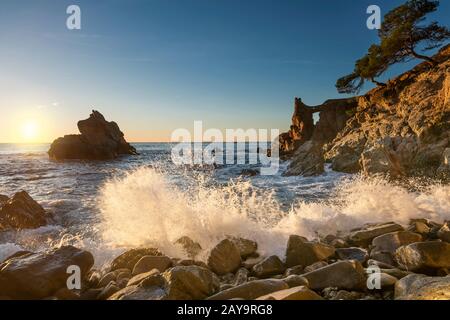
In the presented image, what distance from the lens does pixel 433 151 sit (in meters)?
17.2

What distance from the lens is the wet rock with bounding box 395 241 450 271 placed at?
5.02 metres

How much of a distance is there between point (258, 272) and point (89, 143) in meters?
60.5

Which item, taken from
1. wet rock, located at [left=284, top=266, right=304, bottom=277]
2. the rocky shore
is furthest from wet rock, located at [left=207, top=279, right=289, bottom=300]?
wet rock, located at [left=284, top=266, right=304, bottom=277]

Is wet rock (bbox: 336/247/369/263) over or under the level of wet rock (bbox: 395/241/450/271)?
under

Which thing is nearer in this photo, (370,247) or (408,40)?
(370,247)

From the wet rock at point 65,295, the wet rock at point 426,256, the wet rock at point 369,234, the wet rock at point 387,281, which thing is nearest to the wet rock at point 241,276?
the wet rock at point 387,281

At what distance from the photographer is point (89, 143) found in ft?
194

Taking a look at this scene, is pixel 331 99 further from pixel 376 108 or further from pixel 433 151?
pixel 433 151

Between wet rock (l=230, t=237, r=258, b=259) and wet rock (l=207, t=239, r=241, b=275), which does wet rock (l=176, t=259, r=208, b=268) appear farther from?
wet rock (l=230, t=237, r=258, b=259)

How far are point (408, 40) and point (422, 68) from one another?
3991mm

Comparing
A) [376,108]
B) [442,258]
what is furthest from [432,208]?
[376,108]

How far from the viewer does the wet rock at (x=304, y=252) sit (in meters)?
5.89

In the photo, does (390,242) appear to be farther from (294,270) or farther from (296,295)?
(296,295)

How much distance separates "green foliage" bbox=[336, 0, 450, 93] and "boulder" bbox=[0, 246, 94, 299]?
33248 mm
